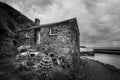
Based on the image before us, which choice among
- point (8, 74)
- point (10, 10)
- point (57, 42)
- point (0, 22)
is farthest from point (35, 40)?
point (10, 10)

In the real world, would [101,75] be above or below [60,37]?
below

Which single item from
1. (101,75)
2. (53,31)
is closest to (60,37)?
(53,31)

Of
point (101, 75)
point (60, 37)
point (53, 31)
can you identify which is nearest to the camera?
point (101, 75)

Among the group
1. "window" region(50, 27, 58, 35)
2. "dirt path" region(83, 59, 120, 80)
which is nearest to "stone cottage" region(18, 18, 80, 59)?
"window" region(50, 27, 58, 35)

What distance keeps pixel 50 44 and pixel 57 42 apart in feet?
3.95

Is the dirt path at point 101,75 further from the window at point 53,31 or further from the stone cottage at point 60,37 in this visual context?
the window at point 53,31

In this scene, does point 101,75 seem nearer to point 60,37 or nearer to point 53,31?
point 60,37

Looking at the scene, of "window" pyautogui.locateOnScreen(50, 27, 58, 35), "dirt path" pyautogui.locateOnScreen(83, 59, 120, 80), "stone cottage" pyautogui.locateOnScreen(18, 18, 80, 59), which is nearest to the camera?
"dirt path" pyautogui.locateOnScreen(83, 59, 120, 80)

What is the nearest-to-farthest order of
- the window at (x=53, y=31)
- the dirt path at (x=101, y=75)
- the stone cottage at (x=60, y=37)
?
the dirt path at (x=101, y=75)
the stone cottage at (x=60, y=37)
the window at (x=53, y=31)

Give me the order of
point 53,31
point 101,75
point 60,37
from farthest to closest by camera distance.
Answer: point 53,31 < point 60,37 < point 101,75

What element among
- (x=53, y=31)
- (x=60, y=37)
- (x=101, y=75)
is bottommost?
(x=101, y=75)

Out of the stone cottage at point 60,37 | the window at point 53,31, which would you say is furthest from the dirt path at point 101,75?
the window at point 53,31

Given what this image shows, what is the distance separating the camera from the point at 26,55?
757cm

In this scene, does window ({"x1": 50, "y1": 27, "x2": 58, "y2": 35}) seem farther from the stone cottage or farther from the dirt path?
the dirt path
